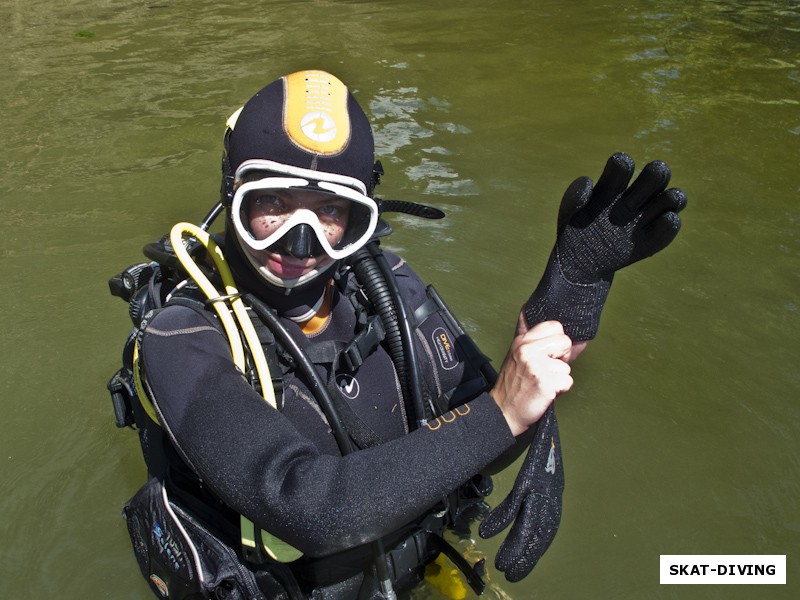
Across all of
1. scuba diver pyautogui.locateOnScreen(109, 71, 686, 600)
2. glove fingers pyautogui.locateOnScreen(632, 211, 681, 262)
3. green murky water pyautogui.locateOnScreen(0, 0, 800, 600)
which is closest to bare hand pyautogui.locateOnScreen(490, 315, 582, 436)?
scuba diver pyautogui.locateOnScreen(109, 71, 686, 600)

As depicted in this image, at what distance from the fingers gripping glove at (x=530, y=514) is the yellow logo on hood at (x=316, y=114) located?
0.88m

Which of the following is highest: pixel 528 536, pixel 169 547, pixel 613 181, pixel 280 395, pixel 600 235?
pixel 613 181

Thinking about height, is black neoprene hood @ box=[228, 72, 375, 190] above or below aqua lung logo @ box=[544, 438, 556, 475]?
above

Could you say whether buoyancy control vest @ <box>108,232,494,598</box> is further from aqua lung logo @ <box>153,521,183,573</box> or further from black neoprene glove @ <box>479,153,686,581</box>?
black neoprene glove @ <box>479,153,686,581</box>

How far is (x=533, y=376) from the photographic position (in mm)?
1748

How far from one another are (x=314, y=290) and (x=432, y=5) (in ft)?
29.5

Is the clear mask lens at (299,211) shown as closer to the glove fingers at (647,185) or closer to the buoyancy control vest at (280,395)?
the buoyancy control vest at (280,395)

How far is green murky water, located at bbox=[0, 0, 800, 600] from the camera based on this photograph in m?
3.35

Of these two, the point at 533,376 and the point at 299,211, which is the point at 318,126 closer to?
the point at 299,211

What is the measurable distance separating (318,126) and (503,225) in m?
3.31

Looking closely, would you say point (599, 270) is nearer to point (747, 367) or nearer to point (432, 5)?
point (747, 367)

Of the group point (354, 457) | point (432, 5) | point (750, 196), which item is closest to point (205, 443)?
point (354, 457)

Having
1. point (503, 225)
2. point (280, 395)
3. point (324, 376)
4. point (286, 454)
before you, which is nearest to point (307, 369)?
point (280, 395)

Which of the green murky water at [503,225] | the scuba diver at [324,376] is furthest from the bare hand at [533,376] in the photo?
the green murky water at [503,225]
